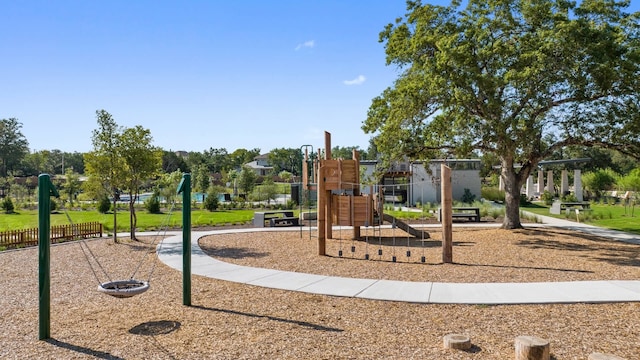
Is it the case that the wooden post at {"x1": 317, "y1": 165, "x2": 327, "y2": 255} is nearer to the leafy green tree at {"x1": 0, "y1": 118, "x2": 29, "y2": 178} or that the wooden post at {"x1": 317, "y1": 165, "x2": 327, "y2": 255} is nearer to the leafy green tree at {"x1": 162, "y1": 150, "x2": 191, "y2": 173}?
the leafy green tree at {"x1": 162, "y1": 150, "x2": 191, "y2": 173}

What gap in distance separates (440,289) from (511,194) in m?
11.0

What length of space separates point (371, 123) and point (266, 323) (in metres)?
12.7

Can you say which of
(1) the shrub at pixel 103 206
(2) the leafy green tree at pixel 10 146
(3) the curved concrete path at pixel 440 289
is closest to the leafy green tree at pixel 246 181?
(1) the shrub at pixel 103 206

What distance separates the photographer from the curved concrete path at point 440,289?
27.8 ft

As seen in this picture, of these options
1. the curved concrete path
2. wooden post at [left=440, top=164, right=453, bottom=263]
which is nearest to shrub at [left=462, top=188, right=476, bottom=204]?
wooden post at [left=440, top=164, right=453, bottom=263]

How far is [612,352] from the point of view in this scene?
588 centimetres

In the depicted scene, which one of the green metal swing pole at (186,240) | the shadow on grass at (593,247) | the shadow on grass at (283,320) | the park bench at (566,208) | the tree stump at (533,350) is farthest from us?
the park bench at (566,208)

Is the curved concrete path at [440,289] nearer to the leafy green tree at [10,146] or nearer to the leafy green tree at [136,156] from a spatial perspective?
the leafy green tree at [136,156]

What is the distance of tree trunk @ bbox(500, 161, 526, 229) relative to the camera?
→ 18594 millimetres

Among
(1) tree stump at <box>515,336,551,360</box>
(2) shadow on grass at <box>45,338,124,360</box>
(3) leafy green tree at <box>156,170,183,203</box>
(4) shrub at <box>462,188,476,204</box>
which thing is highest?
(3) leafy green tree at <box>156,170,183,203</box>

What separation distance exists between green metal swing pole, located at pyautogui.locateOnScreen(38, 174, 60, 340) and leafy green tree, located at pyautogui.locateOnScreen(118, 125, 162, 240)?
402 inches

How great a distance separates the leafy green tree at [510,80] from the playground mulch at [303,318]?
557 cm

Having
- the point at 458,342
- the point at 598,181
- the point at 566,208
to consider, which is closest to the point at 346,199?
the point at 458,342

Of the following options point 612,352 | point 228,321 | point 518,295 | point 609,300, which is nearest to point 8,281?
point 228,321
